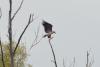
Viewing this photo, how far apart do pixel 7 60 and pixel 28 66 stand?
6146 mm

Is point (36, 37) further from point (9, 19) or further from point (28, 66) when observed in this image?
point (28, 66)

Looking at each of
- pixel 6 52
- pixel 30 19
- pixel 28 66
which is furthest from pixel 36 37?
pixel 28 66

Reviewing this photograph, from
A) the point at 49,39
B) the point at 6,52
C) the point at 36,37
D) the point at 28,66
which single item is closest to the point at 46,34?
the point at 49,39

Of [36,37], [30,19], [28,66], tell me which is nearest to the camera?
[30,19]

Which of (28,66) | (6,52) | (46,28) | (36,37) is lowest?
(28,66)

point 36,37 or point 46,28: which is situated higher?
point 46,28

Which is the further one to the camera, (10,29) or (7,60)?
(7,60)

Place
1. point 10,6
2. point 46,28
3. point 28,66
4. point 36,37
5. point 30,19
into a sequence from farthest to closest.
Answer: point 28,66, point 36,37, point 30,19, point 10,6, point 46,28

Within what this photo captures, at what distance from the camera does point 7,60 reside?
159 feet

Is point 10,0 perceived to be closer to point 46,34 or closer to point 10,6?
point 10,6

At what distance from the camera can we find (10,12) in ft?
18.7

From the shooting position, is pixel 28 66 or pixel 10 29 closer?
pixel 10 29

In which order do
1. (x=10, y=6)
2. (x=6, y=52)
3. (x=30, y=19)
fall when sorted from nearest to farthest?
(x=10, y=6)
(x=30, y=19)
(x=6, y=52)

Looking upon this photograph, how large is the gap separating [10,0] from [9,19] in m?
0.24
